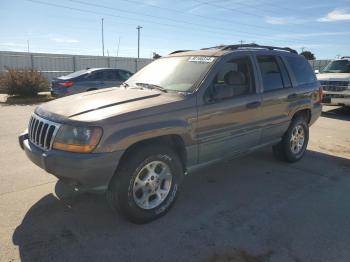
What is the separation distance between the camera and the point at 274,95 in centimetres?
507

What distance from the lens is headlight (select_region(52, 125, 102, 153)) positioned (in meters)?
3.17

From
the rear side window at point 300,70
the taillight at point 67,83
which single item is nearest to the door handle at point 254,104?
the rear side window at point 300,70

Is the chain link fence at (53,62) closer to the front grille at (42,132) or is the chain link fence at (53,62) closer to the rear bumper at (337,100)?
the rear bumper at (337,100)

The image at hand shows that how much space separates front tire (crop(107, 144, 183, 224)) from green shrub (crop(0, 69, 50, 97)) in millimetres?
12203

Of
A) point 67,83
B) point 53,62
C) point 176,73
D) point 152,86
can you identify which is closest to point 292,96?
point 176,73

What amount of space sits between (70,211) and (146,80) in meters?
1.98

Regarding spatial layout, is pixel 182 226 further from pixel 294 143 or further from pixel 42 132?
pixel 294 143

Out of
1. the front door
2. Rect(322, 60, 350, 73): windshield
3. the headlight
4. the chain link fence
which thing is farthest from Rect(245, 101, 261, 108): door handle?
the chain link fence

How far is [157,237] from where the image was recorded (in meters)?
3.41

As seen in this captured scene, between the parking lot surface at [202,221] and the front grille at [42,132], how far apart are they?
838 mm

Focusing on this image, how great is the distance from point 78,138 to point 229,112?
1.99 meters

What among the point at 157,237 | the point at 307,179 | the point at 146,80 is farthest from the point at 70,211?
the point at 307,179

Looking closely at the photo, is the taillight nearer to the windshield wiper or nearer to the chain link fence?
the chain link fence

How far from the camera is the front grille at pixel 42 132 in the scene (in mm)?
3381
